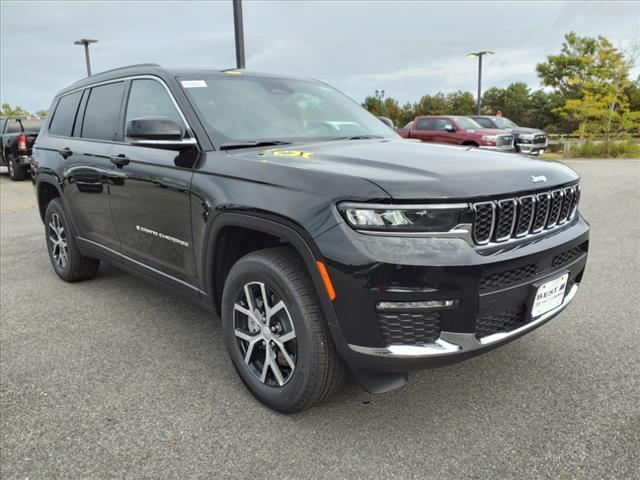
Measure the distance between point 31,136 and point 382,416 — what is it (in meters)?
14.8

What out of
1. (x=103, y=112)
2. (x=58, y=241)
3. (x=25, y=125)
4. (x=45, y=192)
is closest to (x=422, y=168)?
(x=103, y=112)

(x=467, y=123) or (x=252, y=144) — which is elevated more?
(x=467, y=123)

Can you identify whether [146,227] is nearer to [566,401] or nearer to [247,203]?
[247,203]

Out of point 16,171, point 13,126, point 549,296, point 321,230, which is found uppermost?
point 13,126

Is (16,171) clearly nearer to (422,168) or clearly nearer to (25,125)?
(25,125)

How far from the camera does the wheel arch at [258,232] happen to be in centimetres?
225

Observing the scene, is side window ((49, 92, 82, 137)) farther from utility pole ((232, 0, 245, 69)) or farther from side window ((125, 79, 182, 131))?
utility pole ((232, 0, 245, 69))

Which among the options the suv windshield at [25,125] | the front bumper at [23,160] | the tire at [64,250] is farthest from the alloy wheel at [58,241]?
the suv windshield at [25,125]

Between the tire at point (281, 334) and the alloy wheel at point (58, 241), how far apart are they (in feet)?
8.96

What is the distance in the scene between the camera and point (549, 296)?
8.35 ft

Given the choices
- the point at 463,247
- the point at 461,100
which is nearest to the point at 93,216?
the point at 463,247

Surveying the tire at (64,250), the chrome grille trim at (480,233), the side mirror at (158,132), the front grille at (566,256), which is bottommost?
the tire at (64,250)

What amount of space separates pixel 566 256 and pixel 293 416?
1.58 meters

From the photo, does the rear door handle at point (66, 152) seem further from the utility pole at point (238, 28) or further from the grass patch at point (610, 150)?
the grass patch at point (610, 150)
